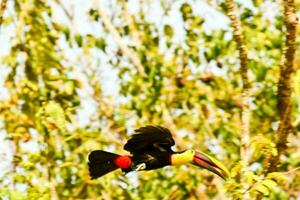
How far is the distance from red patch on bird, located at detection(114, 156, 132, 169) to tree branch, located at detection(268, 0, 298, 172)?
2.61 ft

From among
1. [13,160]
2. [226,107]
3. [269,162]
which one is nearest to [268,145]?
[269,162]

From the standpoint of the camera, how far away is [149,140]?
9.21 feet

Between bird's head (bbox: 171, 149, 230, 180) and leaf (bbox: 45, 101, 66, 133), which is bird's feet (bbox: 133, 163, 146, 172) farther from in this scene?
leaf (bbox: 45, 101, 66, 133)

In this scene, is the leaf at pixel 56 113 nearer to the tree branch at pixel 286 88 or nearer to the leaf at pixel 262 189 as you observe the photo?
the tree branch at pixel 286 88

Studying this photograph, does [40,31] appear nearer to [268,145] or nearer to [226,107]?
[226,107]

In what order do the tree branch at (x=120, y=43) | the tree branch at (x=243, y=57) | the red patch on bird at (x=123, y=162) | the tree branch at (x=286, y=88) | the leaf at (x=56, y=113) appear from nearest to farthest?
the red patch on bird at (x=123, y=162), the tree branch at (x=286, y=88), the tree branch at (x=243, y=57), the leaf at (x=56, y=113), the tree branch at (x=120, y=43)

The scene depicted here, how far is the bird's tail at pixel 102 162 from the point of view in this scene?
2.88 meters

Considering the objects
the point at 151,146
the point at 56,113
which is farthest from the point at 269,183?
the point at 56,113

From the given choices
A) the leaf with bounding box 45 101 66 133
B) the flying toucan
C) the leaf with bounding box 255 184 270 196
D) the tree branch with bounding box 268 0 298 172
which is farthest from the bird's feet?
the leaf with bounding box 45 101 66 133

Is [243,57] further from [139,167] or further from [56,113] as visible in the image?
[56,113]

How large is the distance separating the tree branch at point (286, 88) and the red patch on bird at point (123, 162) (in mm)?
795

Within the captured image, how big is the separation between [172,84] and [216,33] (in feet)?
2.96

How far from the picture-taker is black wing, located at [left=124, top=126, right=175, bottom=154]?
274 cm

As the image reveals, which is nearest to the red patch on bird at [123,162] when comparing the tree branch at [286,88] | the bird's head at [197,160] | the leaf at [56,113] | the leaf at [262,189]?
the bird's head at [197,160]
